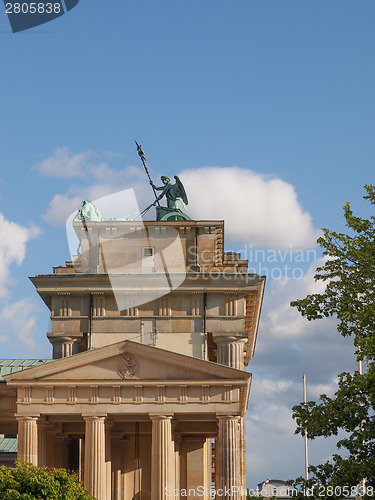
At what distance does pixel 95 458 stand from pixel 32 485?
1939 centimetres

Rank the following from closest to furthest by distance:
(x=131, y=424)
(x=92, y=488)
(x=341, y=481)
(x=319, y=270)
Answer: (x=341, y=481)
(x=319, y=270)
(x=92, y=488)
(x=131, y=424)

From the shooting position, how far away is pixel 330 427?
45.7m

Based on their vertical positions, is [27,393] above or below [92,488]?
above

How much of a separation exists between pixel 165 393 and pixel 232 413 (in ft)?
15.4

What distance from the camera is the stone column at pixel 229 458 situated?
65875 millimetres

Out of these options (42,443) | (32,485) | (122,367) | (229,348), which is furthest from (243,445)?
(32,485)

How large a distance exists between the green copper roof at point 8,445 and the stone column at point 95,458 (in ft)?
126

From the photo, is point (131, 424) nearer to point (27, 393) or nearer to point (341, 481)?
point (27, 393)

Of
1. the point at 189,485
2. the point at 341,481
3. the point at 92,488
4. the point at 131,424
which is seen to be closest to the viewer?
the point at 341,481

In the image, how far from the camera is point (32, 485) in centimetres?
4616

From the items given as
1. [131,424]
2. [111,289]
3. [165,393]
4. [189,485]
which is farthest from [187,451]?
[165,393]

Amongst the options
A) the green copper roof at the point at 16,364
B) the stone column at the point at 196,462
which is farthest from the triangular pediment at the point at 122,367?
the stone column at the point at 196,462

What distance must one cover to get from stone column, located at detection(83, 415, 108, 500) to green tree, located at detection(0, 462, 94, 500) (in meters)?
16.9

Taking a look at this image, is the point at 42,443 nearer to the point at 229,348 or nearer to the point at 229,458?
the point at 229,458
